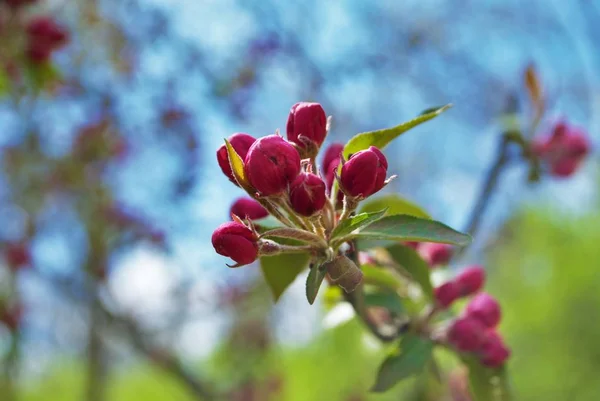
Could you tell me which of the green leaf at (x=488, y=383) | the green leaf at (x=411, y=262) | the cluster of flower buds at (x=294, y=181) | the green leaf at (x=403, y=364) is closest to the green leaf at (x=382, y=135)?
the cluster of flower buds at (x=294, y=181)

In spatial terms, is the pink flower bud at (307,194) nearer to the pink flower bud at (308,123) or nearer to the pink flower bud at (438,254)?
the pink flower bud at (308,123)

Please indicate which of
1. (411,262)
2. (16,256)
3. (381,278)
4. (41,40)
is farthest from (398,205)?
(16,256)

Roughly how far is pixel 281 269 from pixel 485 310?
45 centimetres

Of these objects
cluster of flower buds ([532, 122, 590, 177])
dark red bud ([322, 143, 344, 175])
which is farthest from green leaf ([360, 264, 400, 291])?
cluster of flower buds ([532, 122, 590, 177])

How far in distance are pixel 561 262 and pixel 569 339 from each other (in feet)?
2.30

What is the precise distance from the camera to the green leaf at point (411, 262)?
113 centimetres

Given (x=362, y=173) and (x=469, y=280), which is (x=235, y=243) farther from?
(x=469, y=280)

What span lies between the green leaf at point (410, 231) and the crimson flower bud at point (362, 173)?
64 mm

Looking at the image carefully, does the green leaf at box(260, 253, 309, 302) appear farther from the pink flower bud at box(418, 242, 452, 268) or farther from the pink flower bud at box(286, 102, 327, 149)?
the pink flower bud at box(418, 242, 452, 268)

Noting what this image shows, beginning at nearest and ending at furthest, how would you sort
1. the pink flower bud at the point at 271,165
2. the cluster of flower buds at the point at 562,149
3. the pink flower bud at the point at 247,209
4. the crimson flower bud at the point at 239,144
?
the pink flower bud at the point at 271,165
the crimson flower bud at the point at 239,144
the pink flower bud at the point at 247,209
the cluster of flower buds at the point at 562,149

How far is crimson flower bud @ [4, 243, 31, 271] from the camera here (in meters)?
3.61

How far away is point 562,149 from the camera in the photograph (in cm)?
174

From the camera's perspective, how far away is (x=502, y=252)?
6297 mm

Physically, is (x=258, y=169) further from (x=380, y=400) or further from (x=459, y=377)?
(x=380, y=400)
